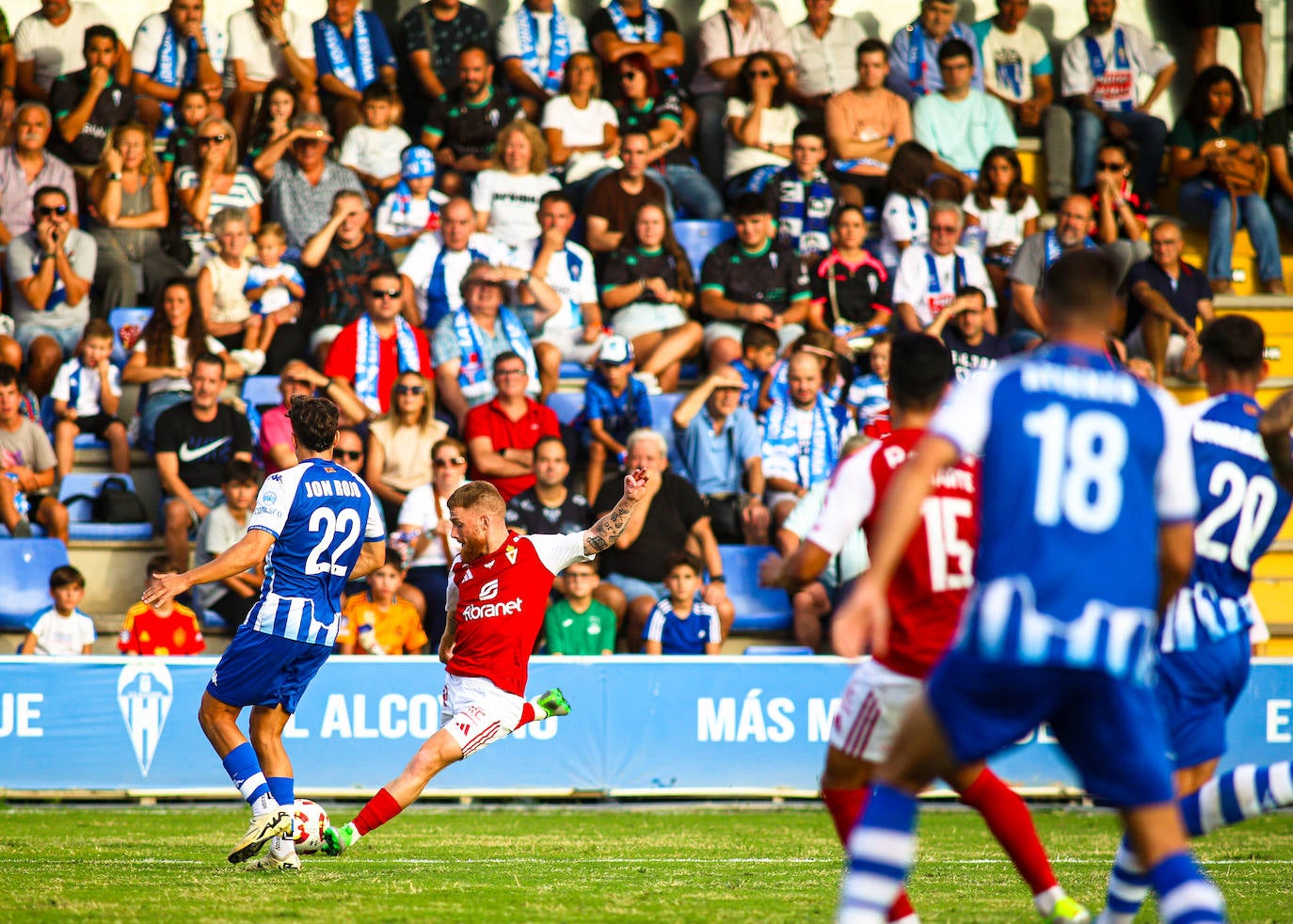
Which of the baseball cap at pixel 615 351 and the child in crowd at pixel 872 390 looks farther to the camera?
the child in crowd at pixel 872 390

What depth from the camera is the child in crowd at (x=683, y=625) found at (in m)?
12.8

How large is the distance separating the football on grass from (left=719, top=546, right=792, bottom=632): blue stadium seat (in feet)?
21.5

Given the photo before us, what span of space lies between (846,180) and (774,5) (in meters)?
3.70

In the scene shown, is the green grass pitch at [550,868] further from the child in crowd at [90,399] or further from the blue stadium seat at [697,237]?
the blue stadium seat at [697,237]

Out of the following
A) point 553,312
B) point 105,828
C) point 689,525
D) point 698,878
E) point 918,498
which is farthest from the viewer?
point 553,312

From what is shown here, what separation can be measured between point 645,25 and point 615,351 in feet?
17.8

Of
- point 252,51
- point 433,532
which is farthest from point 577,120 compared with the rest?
point 433,532

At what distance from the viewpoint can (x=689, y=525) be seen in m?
13.7

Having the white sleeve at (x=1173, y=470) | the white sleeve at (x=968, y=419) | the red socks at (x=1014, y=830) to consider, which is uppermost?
the white sleeve at (x=968, y=419)

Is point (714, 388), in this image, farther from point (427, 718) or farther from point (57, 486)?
point (57, 486)

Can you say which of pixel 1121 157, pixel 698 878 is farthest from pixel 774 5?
pixel 698 878

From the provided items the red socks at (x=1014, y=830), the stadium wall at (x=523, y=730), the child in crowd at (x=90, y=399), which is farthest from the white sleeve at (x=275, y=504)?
the child in crowd at (x=90, y=399)

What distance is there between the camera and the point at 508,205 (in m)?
15.8

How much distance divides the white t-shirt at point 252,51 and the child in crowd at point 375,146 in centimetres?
122
